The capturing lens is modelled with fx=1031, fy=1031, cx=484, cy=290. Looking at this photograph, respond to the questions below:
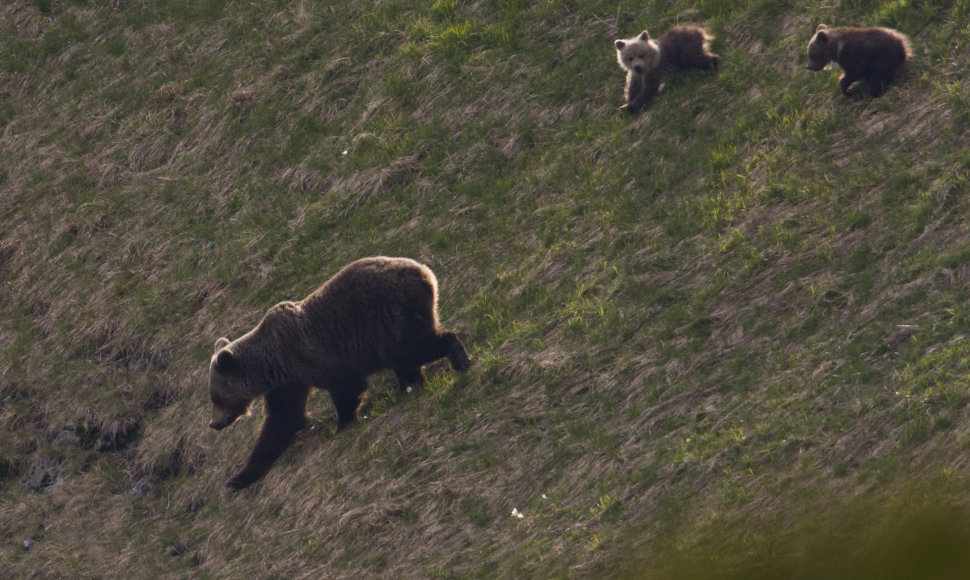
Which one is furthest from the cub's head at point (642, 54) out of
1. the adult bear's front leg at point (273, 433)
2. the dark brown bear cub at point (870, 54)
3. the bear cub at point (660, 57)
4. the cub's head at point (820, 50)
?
the adult bear's front leg at point (273, 433)

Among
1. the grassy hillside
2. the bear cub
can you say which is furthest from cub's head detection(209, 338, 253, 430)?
the bear cub

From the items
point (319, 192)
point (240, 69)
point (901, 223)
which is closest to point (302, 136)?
point (319, 192)

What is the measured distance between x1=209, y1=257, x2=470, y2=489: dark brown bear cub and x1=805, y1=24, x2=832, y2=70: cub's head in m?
5.02

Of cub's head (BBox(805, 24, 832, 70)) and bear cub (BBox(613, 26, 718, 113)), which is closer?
cub's head (BBox(805, 24, 832, 70))

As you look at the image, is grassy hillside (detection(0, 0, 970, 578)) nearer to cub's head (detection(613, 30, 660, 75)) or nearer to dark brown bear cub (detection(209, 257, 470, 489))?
dark brown bear cub (detection(209, 257, 470, 489))

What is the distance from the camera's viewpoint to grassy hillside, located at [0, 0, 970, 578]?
7621 mm

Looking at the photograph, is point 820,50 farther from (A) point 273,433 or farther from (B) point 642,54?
(A) point 273,433

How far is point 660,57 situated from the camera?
501 inches

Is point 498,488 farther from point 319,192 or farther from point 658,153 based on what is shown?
point 319,192

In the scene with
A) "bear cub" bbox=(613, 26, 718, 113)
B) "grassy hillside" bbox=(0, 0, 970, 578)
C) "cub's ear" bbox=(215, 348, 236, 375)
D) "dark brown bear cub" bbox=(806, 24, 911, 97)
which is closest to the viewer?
"grassy hillside" bbox=(0, 0, 970, 578)

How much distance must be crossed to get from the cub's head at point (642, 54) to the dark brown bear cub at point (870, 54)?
2.29 m

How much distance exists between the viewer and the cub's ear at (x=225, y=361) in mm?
11070

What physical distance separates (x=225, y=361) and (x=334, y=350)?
133 cm

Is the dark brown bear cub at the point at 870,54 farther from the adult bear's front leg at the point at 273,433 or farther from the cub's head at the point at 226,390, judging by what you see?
the cub's head at the point at 226,390
